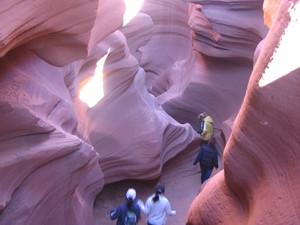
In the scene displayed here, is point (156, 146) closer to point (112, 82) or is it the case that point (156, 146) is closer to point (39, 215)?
point (112, 82)

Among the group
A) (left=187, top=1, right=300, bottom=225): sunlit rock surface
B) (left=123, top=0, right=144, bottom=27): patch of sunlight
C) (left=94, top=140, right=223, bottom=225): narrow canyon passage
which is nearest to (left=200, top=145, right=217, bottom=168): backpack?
(left=94, top=140, right=223, bottom=225): narrow canyon passage

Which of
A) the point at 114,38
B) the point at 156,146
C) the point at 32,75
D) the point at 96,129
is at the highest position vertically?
the point at 32,75

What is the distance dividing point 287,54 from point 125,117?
16.0 ft

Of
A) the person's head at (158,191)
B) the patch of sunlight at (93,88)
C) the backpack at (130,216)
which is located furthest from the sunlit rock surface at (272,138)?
the patch of sunlight at (93,88)

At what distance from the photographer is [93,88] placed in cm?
688

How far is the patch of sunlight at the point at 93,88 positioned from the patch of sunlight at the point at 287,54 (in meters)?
4.15

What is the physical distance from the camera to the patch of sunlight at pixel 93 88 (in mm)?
6684

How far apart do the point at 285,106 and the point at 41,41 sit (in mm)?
2628

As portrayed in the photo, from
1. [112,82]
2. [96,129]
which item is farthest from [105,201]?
[112,82]

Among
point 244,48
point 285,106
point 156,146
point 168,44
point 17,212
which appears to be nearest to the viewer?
point 285,106

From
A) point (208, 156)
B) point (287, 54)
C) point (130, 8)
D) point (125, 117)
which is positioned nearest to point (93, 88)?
point (125, 117)

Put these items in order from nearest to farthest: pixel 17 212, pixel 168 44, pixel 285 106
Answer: pixel 285 106 < pixel 17 212 < pixel 168 44

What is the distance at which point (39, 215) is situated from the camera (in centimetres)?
434

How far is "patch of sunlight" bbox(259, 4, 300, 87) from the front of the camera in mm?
2779
